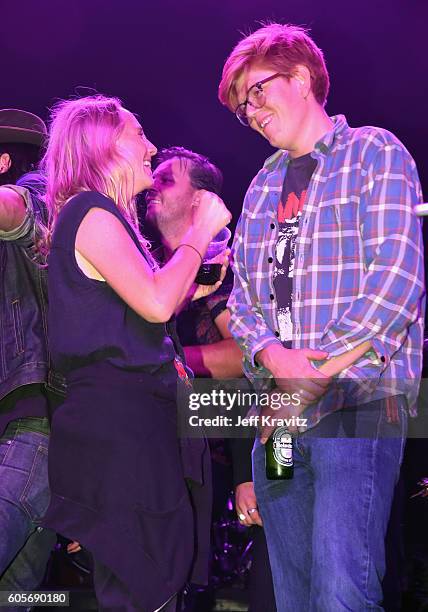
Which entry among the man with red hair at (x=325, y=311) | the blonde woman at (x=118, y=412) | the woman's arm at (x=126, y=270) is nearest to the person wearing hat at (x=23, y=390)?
the blonde woman at (x=118, y=412)

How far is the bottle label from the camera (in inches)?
73.9

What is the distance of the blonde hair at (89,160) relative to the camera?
192cm

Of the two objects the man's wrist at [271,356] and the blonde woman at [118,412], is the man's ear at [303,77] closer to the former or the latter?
the blonde woman at [118,412]

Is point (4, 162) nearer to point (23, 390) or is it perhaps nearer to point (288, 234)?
point (23, 390)

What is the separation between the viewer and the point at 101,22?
4328mm

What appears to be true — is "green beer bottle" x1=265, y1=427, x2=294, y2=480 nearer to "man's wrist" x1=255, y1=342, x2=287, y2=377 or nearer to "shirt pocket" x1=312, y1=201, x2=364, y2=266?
"man's wrist" x1=255, y1=342, x2=287, y2=377

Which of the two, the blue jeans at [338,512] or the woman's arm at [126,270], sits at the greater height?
the woman's arm at [126,270]

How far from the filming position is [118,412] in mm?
1688

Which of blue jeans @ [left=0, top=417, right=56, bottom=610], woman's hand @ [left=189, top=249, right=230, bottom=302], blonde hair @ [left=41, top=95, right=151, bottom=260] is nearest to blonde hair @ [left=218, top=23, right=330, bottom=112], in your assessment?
blonde hair @ [left=41, top=95, right=151, bottom=260]

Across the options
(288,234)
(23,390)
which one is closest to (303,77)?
(288,234)

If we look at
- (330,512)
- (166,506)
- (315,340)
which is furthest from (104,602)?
(315,340)

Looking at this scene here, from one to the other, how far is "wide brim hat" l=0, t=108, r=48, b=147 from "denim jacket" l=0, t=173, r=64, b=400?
236mm

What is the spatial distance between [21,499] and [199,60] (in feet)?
10.3

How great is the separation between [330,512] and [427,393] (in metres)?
1.47
